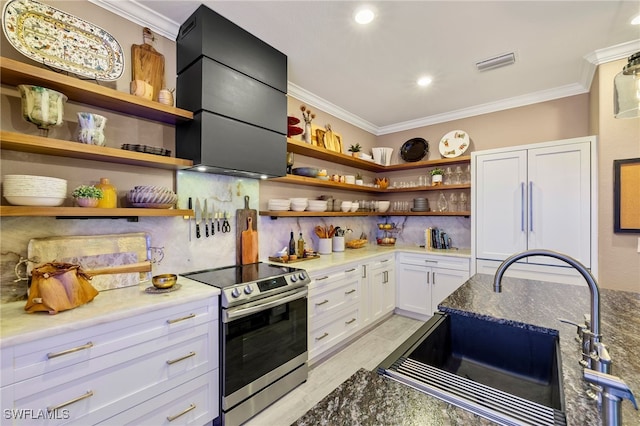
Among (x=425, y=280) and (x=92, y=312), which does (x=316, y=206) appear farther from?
(x=92, y=312)

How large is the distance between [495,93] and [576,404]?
11.3 feet

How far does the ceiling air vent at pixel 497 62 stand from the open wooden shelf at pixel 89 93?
Result: 2.62m

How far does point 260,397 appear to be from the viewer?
1.95 metres

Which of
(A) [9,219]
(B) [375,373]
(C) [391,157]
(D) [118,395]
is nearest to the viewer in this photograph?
(B) [375,373]

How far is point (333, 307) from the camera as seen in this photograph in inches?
105

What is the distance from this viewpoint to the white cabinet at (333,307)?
2463 mm

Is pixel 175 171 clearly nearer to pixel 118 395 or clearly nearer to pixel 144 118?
pixel 144 118

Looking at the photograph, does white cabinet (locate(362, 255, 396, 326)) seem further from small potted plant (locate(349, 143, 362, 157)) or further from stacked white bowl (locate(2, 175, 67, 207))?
stacked white bowl (locate(2, 175, 67, 207))

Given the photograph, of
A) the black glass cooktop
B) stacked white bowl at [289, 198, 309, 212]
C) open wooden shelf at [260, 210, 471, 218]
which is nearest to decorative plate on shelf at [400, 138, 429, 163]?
open wooden shelf at [260, 210, 471, 218]

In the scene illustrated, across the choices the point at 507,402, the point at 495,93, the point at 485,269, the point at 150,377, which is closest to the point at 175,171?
the point at 150,377

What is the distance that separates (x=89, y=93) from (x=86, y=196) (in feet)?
1.96

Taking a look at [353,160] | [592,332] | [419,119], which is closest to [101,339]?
[592,332]

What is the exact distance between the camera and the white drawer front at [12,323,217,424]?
1216 millimetres

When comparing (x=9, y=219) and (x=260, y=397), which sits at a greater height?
(x=9, y=219)
